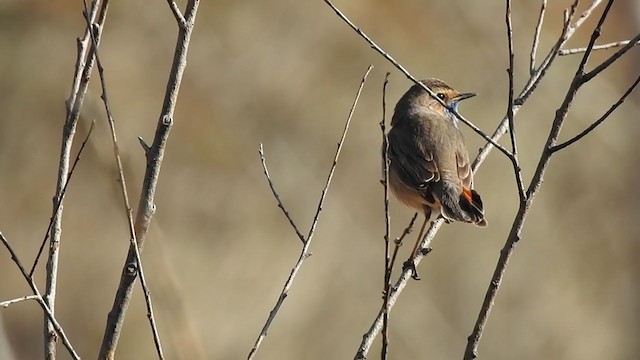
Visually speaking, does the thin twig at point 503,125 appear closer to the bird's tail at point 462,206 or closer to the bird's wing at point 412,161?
the bird's tail at point 462,206

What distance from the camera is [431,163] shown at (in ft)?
18.9

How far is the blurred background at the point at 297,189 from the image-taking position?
8883 millimetres

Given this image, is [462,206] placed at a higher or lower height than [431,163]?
lower

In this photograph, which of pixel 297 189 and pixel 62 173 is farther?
pixel 297 189

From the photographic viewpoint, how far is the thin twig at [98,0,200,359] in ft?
10.1

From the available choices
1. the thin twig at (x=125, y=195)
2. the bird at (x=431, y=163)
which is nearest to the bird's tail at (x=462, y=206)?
the bird at (x=431, y=163)

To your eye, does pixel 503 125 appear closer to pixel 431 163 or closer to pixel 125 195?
pixel 431 163

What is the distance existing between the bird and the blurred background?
2129 mm

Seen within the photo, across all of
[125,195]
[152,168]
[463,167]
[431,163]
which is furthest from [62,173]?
[463,167]

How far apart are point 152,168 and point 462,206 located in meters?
2.54

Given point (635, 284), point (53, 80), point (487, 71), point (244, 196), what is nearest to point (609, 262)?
point (635, 284)

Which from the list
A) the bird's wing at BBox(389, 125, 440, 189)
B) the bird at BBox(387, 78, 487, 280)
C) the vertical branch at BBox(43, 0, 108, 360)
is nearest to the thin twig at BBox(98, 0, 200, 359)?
the vertical branch at BBox(43, 0, 108, 360)

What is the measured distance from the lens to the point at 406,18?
11148mm

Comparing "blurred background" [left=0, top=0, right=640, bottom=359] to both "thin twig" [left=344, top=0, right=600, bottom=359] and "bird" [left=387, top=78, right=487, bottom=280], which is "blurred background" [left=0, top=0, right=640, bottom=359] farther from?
"thin twig" [left=344, top=0, right=600, bottom=359]
